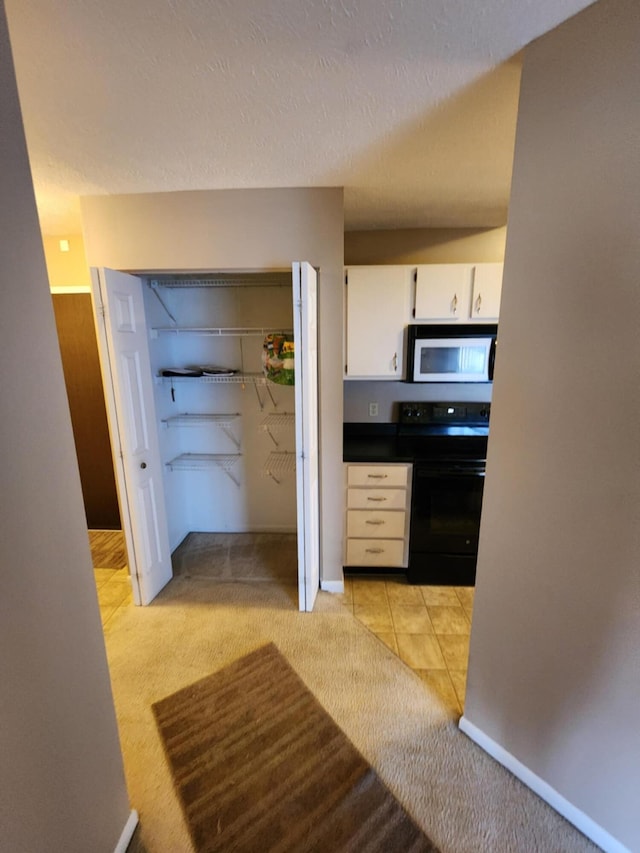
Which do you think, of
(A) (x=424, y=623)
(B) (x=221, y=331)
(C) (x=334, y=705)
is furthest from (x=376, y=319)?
A: (C) (x=334, y=705)

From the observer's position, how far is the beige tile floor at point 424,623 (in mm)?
1919

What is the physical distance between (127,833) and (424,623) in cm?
169

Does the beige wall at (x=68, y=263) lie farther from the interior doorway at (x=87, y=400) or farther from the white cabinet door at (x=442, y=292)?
the white cabinet door at (x=442, y=292)

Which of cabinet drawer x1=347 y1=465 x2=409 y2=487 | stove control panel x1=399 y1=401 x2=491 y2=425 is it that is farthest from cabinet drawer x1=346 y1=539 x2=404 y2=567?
stove control panel x1=399 y1=401 x2=491 y2=425

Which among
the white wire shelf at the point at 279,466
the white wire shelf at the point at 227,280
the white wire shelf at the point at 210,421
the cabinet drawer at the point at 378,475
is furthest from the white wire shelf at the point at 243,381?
the cabinet drawer at the point at 378,475

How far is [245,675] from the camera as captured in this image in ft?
6.28

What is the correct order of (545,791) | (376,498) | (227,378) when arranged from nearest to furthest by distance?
(545,791)
(376,498)
(227,378)

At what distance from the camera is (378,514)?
257 cm

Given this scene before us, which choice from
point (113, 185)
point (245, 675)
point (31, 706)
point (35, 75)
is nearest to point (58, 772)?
point (31, 706)

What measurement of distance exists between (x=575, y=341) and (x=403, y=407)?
1.88 metres

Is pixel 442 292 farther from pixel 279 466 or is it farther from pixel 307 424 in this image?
pixel 279 466

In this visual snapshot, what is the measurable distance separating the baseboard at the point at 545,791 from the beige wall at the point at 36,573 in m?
1.44

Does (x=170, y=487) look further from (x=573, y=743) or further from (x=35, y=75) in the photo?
(x=573, y=743)

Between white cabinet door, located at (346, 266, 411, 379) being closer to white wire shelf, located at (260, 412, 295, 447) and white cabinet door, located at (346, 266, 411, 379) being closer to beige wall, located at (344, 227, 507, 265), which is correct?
beige wall, located at (344, 227, 507, 265)
